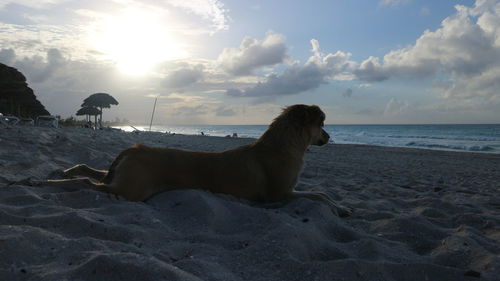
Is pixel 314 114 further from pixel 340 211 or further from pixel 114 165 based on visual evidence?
pixel 114 165

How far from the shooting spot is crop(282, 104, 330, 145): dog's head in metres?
5.02

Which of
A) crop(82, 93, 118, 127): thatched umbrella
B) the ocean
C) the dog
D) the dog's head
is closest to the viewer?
the dog

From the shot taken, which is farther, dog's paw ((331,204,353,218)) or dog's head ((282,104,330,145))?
dog's head ((282,104,330,145))

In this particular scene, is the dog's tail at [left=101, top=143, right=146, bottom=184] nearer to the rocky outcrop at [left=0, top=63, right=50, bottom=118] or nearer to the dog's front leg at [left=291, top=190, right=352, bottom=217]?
the dog's front leg at [left=291, top=190, right=352, bottom=217]

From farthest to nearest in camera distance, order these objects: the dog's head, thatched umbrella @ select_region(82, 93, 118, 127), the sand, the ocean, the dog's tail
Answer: thatched umbrella @ select_region(82, 93, 118, 127) < the ocean < the dog's head < the dog's tail < the sand

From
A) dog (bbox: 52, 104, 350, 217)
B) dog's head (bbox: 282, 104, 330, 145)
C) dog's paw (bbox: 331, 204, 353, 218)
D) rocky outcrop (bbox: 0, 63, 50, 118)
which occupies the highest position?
rocky outcrop (bbox: 0, 63, 50, 118)

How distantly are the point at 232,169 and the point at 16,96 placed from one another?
28.5 m

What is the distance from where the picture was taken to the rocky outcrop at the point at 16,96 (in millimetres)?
23125

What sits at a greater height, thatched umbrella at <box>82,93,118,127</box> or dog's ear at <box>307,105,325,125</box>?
thatched umbrella at <box>82,93,118,127</box>

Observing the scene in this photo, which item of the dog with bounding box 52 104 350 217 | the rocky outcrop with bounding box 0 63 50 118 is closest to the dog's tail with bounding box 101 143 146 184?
the dog with bounding box 52 104 350 217

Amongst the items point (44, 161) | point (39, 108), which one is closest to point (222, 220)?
point (44, 161)

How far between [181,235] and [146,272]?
0.98 metres

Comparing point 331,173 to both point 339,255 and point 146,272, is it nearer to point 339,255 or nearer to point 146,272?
point 339,255

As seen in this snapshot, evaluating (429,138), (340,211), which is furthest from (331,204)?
(429,138)
